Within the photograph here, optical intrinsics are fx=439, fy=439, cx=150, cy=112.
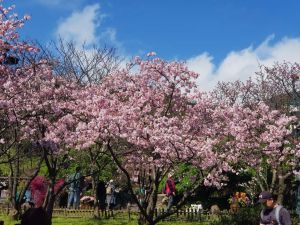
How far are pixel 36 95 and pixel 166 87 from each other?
11.7 ft

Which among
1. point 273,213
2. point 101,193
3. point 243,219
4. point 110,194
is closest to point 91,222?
point 101,193

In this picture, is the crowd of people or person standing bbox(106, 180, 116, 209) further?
person standing bbox(106, 180, 116, 209)

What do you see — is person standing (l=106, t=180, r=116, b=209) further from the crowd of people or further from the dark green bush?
the dark green bush

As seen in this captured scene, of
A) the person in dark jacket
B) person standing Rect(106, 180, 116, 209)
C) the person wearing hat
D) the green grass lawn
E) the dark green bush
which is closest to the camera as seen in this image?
the person wearing hat

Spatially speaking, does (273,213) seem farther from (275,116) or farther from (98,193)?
(98,193)

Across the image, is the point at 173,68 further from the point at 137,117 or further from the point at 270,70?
the point at 270,70

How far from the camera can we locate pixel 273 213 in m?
7.56

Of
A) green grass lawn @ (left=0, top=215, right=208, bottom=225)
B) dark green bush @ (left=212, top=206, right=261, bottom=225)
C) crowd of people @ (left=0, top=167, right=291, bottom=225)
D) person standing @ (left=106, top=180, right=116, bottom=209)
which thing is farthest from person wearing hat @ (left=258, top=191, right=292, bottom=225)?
person standing @ (left=106, top=180, right=116, bottom=209)

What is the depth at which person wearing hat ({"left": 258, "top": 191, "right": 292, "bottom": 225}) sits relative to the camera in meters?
7.38

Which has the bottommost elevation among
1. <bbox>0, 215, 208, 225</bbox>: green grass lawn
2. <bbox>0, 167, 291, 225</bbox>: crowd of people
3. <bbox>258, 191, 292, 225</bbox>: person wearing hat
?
<bbox>258, 191, 292, 225</bbox>: person wearing hat

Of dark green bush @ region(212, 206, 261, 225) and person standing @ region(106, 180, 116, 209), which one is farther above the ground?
person standing @ region(106, 180, 116, 209)

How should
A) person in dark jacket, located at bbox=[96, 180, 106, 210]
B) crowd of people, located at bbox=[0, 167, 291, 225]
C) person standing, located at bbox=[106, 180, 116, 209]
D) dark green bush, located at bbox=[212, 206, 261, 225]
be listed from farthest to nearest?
person standing, located at bbox=[106, 180, 116, 209], person in dark jacket, located at bbox=[96, 180, 106, 210], crowd of people, located at bbox=[0, 167, 291, 225], dark green bush, located at bbox=[212, 206, 261, 225]

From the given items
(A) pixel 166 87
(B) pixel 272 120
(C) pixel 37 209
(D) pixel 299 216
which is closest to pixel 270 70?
(B) pixel 272 120

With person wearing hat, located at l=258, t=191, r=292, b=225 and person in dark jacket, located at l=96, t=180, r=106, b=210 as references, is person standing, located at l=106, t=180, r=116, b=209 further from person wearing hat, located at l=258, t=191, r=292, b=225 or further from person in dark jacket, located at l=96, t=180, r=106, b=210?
person wearing hat, located at l=258, t=191, r=292, b=225
